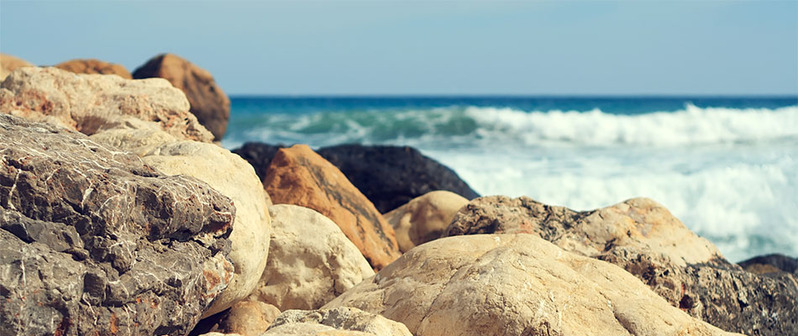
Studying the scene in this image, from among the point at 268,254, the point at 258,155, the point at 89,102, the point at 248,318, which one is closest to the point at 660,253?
the point at 268,254

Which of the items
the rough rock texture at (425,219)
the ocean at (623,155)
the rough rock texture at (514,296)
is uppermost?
the rough rock texture at (514,296)

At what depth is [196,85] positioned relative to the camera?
10.2 m

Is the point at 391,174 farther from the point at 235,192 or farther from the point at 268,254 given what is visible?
the point at 235,192

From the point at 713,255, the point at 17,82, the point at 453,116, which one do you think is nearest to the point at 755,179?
the point at 713,255

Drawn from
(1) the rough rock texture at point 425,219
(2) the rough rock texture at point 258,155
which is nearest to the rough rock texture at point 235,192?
(1) the rough rock texture at point 425,219

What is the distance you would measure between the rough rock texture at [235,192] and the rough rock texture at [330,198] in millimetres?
1416

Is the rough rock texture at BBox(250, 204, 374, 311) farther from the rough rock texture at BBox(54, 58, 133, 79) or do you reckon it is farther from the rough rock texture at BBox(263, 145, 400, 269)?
the rough rock texture at BBox(54, 58, 133, 79)

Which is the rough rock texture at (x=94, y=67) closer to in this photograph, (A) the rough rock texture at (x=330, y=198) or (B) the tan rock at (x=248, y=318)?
(A) the rough rock texture at (x=330, y=198)

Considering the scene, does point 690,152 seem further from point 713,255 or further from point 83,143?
point 83,143

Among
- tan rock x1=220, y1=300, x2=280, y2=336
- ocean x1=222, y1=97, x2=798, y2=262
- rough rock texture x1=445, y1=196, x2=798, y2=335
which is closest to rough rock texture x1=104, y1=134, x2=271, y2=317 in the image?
tan rock x1=220, y1=300, x2=280, y2=336

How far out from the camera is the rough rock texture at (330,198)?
610 centimetres

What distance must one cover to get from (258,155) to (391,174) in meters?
1.51

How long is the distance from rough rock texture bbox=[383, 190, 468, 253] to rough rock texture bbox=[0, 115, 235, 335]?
3374 millimetres

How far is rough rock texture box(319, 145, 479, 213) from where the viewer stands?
8.98 meters
